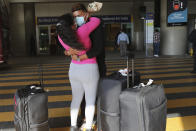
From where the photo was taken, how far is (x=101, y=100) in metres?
2.39

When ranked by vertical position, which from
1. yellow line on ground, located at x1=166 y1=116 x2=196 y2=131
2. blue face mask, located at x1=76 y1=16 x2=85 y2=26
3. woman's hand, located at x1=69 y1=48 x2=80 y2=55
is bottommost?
yellow line on ground, located at x1=166 y1=116 x2=196 y2=131

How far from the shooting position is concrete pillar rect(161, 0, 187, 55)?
14188 mm

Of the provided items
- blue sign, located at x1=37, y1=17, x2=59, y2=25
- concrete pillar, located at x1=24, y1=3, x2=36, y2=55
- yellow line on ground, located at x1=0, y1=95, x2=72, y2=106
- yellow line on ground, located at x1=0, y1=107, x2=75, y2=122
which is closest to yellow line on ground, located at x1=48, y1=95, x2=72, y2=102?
yellow line on ground, located at x1=0, y1=95, x2=72, y2=106

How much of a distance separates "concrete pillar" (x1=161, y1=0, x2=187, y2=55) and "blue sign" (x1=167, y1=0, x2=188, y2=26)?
1.11ft

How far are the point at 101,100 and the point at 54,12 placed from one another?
1899cm

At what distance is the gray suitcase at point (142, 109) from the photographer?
2066 millimetres

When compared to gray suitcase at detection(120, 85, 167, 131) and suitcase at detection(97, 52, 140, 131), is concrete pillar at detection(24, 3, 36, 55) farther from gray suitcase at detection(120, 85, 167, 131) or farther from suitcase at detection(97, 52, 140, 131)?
gray suitcase at detection(120, 85, 167, 131)

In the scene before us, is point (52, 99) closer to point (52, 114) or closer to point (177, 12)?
point (52, 114)

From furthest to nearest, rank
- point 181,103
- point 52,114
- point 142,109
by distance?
point 181,103 < point 52,114 < point 142,109

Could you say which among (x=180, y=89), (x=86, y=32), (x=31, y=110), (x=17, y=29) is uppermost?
(x=17, y=29)

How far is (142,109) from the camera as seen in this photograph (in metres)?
2.06

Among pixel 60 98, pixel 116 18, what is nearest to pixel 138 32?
pixel 116 18

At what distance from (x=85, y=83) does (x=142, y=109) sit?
2.41ft

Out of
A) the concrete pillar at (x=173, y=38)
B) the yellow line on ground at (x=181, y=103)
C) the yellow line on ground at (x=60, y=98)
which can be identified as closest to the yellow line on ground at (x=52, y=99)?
the yellow line on ground at (x=60, y=98)
